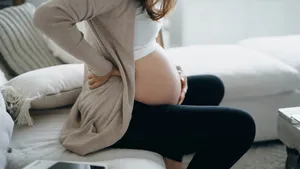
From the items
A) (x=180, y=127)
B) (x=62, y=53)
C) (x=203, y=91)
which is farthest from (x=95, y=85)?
(x=62, y=53)

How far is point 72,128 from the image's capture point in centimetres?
130

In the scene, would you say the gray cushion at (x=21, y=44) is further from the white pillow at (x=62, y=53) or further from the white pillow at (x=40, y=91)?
the white pillow at (x=40, y=91)

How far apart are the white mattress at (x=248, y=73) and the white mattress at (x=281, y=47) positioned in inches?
2.7

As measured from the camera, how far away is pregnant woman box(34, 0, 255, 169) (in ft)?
3.91

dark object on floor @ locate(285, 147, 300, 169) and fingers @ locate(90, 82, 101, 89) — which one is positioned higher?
fingers @ locate(90, 82, 101, 89)

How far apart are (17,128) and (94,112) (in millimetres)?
333

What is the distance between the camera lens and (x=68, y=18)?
1111 millimetres

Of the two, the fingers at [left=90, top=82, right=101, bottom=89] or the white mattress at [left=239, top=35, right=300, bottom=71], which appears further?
the white mattress at [left=239, top=35, right=300, bottom=71]

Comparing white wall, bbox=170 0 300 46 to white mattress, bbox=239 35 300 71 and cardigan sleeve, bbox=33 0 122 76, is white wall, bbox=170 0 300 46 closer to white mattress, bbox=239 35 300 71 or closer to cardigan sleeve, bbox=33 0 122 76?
white mattress, bbox=239 35 300 71

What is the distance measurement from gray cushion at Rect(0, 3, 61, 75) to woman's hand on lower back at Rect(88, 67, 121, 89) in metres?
0.63

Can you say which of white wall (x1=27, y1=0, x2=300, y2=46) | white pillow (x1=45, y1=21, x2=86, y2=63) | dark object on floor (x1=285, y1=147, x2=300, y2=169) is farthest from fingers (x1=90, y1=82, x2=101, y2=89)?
white wall (x1=27, y1=0, x2=300, y2=46)

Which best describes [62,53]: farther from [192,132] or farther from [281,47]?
[281,47]

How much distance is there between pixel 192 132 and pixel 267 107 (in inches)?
31.5

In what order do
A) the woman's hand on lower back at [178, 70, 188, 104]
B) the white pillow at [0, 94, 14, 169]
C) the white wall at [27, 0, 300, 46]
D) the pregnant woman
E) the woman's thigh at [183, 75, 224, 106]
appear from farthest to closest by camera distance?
the white wall at [27, 0, 300, 46]
the woman's thigh at [183, 75, 224, 106]
the woman's hand on lower back at [178, 70, 188, 104]
the pregnant woman
the white pillow at [0, 94, 14, 169]
